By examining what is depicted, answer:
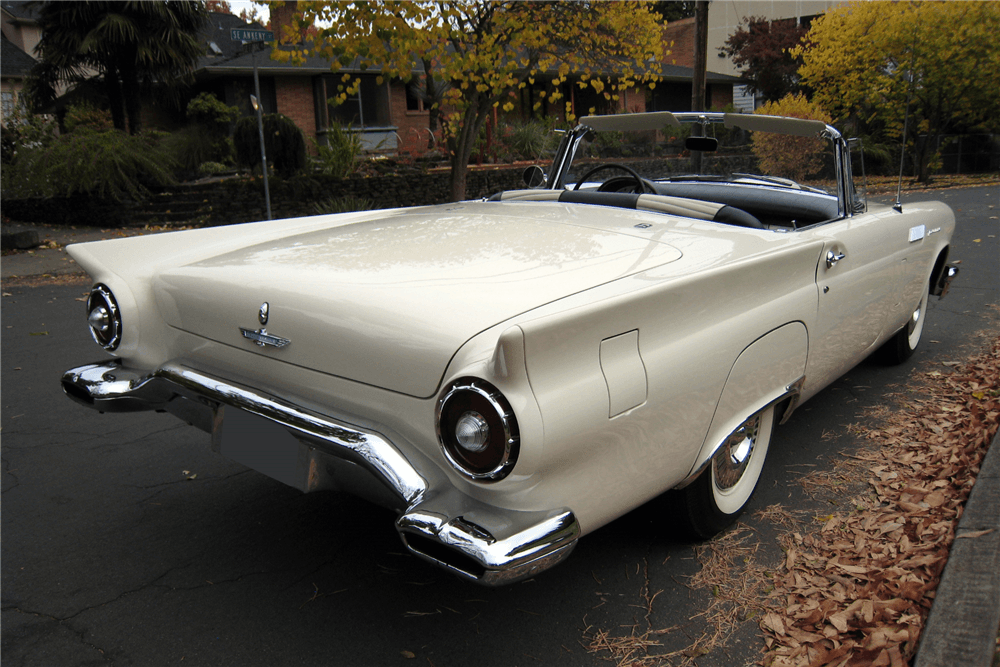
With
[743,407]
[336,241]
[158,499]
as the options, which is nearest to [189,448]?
[158,499]

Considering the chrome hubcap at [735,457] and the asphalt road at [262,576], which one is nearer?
the asphalt road at [262,576]

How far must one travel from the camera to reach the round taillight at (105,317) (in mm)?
2545

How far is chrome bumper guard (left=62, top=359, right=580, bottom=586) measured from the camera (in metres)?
1.61

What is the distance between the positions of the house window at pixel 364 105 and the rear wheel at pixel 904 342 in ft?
64.5

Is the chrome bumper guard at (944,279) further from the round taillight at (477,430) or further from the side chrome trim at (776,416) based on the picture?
the round taillight at (477,430)

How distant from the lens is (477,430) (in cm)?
164

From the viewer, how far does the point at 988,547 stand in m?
2.35

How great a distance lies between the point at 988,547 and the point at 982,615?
387 mm

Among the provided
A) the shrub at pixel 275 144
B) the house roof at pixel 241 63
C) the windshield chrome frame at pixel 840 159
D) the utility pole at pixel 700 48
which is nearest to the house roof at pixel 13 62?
the house roof at pixel 241 63

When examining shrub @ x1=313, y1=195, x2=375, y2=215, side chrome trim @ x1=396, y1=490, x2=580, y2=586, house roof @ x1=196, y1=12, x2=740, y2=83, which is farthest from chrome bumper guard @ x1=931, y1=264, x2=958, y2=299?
house roof @ x1=196, y1=12, x2=740, y2=83

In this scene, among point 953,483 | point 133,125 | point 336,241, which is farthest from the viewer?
point 133,125

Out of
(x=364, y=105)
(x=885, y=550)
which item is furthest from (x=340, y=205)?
(x=885, y=550)

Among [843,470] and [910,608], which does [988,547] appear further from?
[843,470]

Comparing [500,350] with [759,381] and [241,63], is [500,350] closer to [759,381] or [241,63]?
[759,381]
